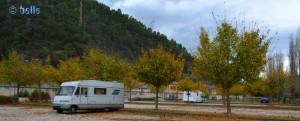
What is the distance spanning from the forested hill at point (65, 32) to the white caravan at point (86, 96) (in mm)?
47146

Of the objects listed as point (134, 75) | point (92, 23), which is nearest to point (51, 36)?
point (92, 23)

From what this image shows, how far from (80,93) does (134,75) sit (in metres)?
5.23

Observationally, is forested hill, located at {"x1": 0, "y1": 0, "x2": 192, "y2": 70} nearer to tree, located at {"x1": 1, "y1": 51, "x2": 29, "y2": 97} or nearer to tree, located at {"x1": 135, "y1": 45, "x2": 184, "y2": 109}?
tree, located at {"x1": 1, "y1": 51, "x2": 29, "y2": 97}

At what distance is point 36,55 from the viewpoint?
300 feet

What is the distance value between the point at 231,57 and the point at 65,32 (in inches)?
3457

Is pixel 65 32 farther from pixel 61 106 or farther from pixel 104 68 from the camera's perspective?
pixel 61 106

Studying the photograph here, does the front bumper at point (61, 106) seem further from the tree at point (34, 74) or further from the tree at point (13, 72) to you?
the tree at point (34, 74)

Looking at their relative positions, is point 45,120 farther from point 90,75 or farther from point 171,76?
point 90,75

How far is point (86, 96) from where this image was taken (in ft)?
94.0

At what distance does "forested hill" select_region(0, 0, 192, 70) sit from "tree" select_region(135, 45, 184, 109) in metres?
47.9

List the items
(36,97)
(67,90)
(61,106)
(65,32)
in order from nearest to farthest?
(61,106) → (67,90) → (36,97) → (65,32)

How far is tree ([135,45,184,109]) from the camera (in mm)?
29656
